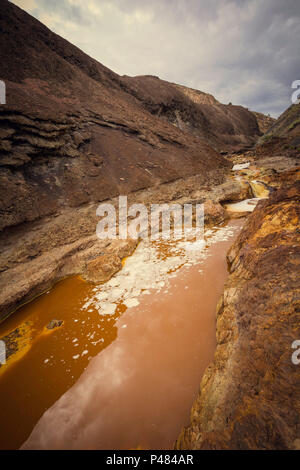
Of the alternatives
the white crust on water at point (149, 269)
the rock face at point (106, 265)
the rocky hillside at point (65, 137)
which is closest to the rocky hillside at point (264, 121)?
the rocky hillside at point (65, 137)

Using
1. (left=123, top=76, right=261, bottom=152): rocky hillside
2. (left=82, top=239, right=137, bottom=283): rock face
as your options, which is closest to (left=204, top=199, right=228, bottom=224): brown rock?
(left=82, top=239, right=137, bottom=283): rock face

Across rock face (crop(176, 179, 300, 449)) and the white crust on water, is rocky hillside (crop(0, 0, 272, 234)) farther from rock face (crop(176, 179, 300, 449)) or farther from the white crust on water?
rock face (crop(176, 179, 300, 449))

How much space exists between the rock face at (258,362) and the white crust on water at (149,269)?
1.56 metres

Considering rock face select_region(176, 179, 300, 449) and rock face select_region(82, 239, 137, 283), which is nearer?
rock face select_region(176, 179, 300, 449)

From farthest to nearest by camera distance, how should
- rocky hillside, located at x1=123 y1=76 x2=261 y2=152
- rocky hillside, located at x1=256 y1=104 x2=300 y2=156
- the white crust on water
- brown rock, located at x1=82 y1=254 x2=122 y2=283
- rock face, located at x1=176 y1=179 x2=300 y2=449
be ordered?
rocky hillside, located at x1=123 y1=76 x2=261 y2=152
rocky hillside, located at x1=256 y1=104 x2=300 y2=156
brown rock, located at x1=82 y1=254 x2=122 y2=283
the white crust on water
rock face, located at x1=176 y1=179 x2=300 y2=449

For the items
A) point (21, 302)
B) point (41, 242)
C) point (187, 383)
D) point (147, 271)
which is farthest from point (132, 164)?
point (187, 383)

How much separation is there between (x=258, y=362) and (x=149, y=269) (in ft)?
9.62

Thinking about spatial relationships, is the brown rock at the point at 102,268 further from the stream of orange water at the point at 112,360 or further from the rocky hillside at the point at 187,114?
the rocky hillside at the point at 187,114

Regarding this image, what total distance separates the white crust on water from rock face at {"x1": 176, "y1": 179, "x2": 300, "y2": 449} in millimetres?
1560

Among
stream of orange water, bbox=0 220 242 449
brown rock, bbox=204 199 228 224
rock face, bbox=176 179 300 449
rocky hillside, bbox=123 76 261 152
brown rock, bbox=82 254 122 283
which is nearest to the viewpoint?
rock face, bbox=176 179 300 449

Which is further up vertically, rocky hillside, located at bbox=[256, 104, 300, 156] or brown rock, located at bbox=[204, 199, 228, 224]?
rocky hillside, located at bbox=[256, 104, 300, 156]

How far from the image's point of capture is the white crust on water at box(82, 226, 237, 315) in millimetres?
3545

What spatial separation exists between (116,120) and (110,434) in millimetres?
11136

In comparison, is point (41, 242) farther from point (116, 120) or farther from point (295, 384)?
point (116, 120)
